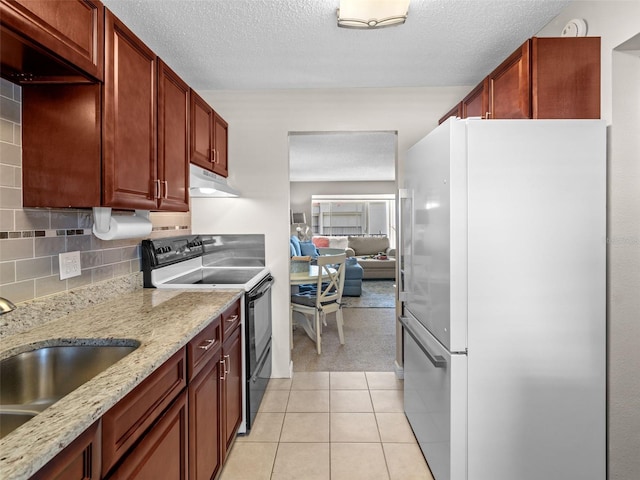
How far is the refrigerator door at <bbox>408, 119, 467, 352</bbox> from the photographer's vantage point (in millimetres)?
1484

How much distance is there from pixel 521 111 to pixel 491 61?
95cm

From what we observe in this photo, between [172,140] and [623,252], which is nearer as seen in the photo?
[623,252]

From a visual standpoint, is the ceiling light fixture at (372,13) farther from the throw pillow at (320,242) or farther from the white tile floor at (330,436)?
the throw pillow at (320,242)

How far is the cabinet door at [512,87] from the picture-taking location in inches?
64.7

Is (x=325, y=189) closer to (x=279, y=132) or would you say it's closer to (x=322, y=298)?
(x=322, y=298)

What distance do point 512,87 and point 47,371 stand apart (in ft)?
7.52

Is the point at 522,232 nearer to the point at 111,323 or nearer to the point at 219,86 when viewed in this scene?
the point at 111,323

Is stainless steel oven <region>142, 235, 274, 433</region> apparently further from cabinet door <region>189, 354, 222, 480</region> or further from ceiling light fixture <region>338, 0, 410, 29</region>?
ceiling light fixture <region>338, 0, 410, 29</region>

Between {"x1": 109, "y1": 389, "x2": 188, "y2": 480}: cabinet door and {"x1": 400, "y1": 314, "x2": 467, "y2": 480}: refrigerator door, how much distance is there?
1.06 metres

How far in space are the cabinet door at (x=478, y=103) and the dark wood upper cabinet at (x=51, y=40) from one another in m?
1.92

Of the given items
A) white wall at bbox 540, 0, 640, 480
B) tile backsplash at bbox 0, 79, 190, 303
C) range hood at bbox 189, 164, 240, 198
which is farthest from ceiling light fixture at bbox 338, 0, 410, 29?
tile backsplash at bbox 0, 79, 190, 303

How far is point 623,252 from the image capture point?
152 cm

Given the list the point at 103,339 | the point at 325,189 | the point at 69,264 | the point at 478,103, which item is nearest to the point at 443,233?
the point at 478,103

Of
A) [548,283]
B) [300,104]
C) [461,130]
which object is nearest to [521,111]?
[461,130]
